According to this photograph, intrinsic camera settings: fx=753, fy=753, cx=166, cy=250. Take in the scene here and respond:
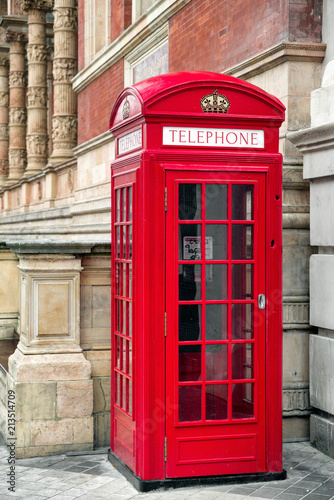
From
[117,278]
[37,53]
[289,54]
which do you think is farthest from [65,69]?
[117,278]

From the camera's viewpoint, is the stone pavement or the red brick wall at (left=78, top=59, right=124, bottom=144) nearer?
the stone pavement

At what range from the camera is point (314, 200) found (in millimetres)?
6371

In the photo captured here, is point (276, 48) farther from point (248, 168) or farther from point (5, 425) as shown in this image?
point (5, 425)

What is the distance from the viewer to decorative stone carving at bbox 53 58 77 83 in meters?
20.3

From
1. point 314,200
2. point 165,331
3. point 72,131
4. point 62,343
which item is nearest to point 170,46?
point 314,200

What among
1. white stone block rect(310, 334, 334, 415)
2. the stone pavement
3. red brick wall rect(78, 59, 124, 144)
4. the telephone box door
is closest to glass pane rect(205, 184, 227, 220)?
the telephone box door

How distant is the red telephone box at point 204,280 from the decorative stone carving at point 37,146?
21.1 m

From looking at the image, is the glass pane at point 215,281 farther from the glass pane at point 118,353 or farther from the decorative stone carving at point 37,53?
the decorative stone carving at point 37,53

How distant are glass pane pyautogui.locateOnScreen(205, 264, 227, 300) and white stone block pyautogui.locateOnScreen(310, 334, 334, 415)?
1.44 meters

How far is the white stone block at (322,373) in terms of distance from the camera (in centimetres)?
607

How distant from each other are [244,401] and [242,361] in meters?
0.28

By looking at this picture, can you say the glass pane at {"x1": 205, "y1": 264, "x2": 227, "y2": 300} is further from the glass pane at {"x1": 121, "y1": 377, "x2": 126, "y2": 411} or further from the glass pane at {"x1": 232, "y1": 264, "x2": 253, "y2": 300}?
the glass pane at {"x1": 121, "y1": 377, "x2": 126, "y2": 411}

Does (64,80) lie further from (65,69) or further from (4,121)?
(4,121)

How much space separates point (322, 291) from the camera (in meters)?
6.23
